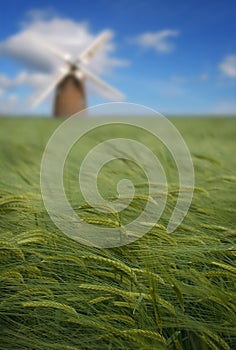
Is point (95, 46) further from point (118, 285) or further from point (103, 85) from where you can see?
point (118, 285)

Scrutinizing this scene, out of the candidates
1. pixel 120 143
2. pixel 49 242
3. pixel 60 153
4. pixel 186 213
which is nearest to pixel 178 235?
pixel 186 213

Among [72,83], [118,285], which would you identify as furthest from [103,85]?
[118,285]

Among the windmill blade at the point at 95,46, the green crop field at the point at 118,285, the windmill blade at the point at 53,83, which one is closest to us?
the green crop field at the point at 118,285

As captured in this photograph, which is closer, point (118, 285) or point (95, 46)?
point (118, 285)

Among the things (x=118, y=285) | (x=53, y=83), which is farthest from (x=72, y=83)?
(x=118, y=285)

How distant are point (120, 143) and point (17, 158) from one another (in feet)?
3.60

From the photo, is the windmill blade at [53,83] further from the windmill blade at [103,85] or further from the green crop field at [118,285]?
the green crop field at [118,285]

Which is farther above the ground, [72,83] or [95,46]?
[95,46]

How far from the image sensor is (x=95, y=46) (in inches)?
745

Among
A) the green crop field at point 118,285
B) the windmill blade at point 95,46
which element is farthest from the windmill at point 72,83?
the green crop field at point 118,285

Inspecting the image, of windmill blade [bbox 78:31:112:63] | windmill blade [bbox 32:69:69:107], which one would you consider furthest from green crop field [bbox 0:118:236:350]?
windmill blade [bbox 78:31:112:63]

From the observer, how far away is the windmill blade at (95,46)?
18.4 m

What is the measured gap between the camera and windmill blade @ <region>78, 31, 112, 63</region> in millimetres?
18422

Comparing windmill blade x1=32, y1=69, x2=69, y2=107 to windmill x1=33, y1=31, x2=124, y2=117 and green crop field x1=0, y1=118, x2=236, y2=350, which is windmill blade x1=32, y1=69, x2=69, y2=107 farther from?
green crop field x1=0, y1=118, x2=236, y2=350
